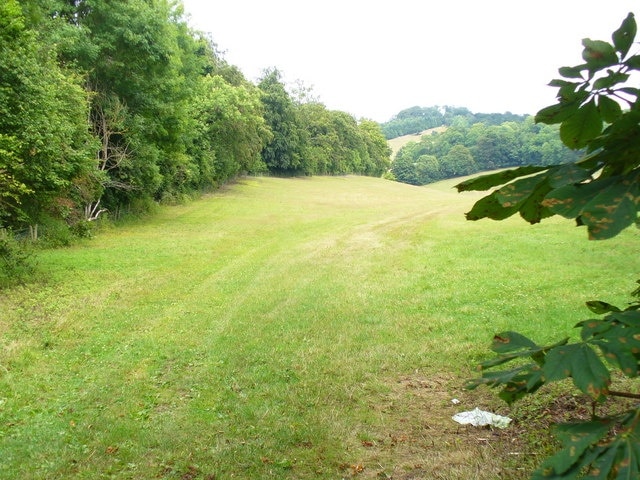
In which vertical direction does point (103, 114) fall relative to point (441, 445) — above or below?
above

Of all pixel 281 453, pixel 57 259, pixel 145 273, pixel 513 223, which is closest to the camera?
pixel 281 453

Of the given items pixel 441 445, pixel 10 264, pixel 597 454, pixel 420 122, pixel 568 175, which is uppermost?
pixel 420 122

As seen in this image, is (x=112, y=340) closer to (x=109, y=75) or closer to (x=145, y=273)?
(x=145, y=273)

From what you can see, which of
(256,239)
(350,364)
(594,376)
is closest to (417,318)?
(350,364)

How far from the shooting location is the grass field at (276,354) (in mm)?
4523

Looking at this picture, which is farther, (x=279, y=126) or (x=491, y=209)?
(x=279, y=126)

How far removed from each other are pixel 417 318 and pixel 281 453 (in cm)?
520

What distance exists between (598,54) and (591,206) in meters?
0.64

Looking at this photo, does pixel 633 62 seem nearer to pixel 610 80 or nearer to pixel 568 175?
pixel 610 80

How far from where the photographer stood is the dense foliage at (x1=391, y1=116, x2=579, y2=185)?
89.9m

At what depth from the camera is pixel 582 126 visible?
1728 mm

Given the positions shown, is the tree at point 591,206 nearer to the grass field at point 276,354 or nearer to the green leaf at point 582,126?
the green leaf at point 582,126

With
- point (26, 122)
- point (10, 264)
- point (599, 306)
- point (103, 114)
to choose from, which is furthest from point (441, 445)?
point (103, 114)

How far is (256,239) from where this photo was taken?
22.4 m
